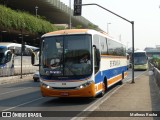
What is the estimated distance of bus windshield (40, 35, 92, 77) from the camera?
50.0ft

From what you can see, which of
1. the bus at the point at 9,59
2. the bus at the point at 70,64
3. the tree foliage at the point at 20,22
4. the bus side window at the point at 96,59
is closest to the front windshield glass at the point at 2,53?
the bus at the point at 9,59

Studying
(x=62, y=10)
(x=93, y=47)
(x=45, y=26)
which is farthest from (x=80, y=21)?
(x=93, y=47)

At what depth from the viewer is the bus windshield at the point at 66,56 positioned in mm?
15227

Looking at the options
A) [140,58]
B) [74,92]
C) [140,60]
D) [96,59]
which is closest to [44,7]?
[140,58]

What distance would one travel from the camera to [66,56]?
1548 cm

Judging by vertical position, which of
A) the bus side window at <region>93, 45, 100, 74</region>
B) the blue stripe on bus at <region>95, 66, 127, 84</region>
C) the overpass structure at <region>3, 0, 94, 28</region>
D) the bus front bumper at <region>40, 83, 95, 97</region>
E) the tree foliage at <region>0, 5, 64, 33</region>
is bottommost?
the bus front bumper at <region>40, 83, 95, 97</region>

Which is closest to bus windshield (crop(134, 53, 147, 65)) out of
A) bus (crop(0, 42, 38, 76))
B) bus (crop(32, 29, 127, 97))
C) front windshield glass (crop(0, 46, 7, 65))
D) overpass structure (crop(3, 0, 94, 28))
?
overpass structure (crop(3, 0, 94, 28))

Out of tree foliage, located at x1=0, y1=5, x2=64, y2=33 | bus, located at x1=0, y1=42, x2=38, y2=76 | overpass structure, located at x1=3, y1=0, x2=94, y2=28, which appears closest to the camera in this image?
bus, located at x1=0, y1=42, x2=38, y2=76

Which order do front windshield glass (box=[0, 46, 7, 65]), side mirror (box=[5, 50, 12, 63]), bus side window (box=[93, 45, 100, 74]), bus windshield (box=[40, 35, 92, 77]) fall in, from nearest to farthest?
1. bus windshield (box=[40, 35, 92, 77])
2. bus side window (box=[93, 45, 100, 74])
3. front windshield glass (box=[0, 46, 7, 65])
4. side mirror (box=[5, 50, 12, 63])

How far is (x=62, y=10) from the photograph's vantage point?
70.8 metres

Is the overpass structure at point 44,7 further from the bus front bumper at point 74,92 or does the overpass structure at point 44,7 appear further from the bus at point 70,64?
the bus front bumper at point 74,92

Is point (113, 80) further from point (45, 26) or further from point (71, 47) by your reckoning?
point (45, 26)

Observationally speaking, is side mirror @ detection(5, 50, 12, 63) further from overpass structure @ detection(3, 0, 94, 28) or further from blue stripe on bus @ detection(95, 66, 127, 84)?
blue stripe on bus @ detection(95, 66, 127, 84)

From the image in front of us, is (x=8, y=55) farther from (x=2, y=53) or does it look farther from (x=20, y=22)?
(x=20, y=22)
